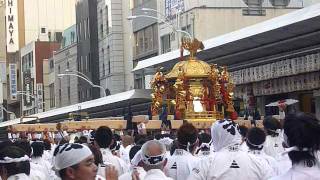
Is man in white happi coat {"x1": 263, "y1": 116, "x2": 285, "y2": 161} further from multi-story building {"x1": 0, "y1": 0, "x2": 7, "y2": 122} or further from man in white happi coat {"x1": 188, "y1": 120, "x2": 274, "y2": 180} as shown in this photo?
multi-story building {"x1": 0, "y1": 0, "x2": 7, "y2": 122}

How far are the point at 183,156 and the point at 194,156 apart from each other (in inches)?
9.9

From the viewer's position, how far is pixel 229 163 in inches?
297

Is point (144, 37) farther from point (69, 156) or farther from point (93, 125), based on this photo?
point (69, 156)

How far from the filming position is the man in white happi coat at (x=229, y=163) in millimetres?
7535

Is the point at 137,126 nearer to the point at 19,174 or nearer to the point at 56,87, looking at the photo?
the point at 19,174

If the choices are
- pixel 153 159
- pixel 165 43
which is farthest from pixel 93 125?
pixel 165 43

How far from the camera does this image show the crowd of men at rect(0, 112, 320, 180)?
501 cm

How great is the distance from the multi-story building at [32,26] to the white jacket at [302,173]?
97.5 m

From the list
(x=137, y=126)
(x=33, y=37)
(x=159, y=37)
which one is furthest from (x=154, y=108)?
(x=33, y=37)

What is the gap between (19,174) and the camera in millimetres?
7105

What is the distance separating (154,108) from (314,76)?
31.2 ft

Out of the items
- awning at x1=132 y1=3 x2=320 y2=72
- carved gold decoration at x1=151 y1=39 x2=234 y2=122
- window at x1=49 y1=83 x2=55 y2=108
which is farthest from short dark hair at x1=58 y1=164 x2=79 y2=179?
window at x1=49 y1=83 x2=55 y2=108

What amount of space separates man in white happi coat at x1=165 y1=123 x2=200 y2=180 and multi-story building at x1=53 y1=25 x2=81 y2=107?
62.7 m

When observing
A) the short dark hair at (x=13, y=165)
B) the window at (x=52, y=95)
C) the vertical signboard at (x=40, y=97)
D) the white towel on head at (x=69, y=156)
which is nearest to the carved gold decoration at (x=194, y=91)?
the short dark hair at (x=13, y=165)
